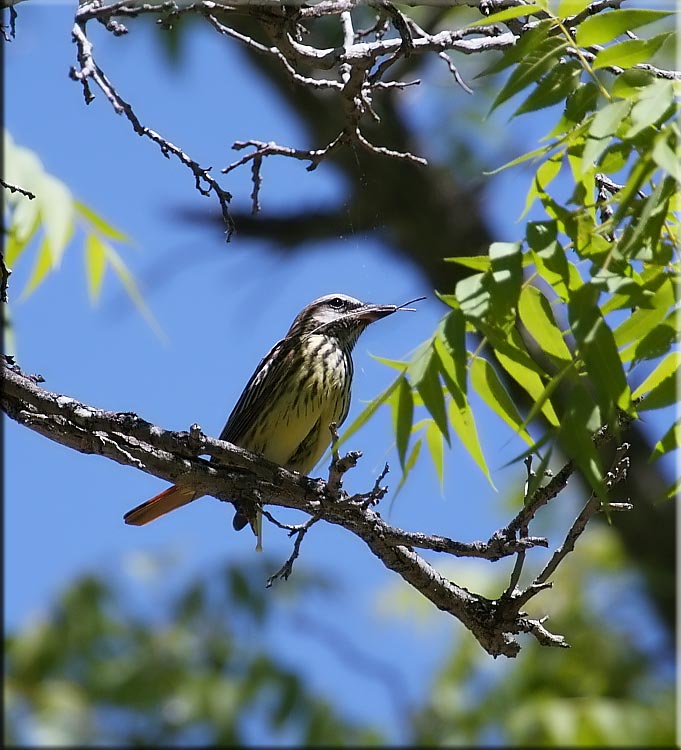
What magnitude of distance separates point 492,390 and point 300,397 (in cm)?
210

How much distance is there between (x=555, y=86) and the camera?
2275 mm

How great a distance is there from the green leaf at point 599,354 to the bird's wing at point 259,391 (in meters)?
2.61

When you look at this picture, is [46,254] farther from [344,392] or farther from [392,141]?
[392,141]

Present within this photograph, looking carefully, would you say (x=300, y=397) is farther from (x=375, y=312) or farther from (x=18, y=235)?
(x=18, y=235)

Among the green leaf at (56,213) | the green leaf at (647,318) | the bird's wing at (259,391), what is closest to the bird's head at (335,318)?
the bird's wing at (259,391)

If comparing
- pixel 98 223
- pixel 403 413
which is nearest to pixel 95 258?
pixel 98 223

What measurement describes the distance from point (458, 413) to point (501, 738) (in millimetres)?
5108

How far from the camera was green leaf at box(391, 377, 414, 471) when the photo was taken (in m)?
2.16

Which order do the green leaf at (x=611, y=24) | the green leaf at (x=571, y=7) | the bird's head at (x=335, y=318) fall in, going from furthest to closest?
the bird's head at (x=335, y=318) < the green leaf at (x=571, y=7) < the green leaf at (x=611, y=24)

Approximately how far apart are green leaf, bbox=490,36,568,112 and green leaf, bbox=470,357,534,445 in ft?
1.89

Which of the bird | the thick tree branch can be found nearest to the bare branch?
the thick tree branch

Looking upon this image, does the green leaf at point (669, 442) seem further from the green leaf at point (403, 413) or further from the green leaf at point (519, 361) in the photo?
the green leaf at point (403, 413)

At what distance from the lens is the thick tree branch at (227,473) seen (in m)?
2.81

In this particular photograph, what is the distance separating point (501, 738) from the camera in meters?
6.95
